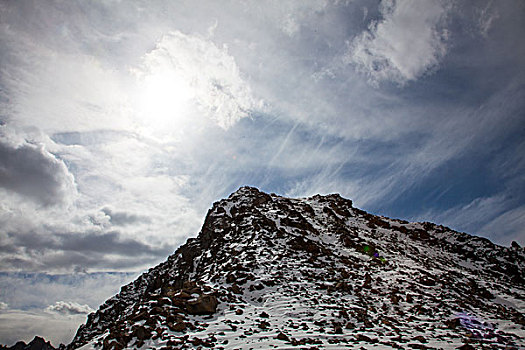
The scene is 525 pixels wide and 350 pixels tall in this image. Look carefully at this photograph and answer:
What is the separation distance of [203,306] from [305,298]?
29.1 feet

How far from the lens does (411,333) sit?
56.1ft

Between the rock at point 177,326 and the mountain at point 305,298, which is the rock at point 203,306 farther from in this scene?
the rock at point 177,326

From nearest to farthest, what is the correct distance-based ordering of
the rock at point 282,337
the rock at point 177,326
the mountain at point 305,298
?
the rock at point 282,337, the mountain at point 305,298, the rock at point 177,326

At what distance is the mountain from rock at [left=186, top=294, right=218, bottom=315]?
76 mm

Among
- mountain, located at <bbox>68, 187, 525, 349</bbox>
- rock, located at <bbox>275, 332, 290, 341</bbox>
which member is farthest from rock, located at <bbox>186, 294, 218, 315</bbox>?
rock, located at <bbox>275, 332, 290, 341</bbox>

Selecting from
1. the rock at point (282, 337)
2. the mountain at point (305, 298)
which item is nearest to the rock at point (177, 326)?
the mountain at point (305, 298)

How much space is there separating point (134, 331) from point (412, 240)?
63343mm

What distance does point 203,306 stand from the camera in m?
18.6

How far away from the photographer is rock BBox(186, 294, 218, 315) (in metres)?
18.2

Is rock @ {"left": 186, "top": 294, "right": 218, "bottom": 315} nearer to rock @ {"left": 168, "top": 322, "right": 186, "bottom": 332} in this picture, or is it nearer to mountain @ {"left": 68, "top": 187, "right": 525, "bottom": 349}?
mountain @ {"left": 68, "top": 187, "right": 525, "bottom": 349}

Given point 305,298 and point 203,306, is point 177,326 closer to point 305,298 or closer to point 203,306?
point 203,306

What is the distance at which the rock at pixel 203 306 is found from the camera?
18234 mm

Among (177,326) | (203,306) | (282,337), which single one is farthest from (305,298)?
(177,326)

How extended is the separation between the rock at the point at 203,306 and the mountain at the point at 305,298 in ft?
0.25
